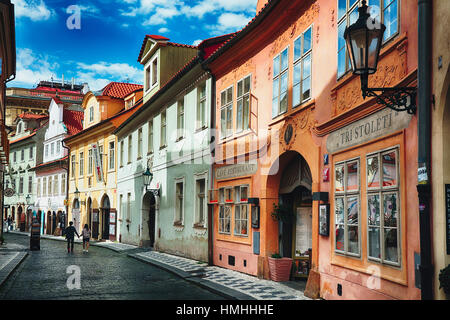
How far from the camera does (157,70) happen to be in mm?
25625

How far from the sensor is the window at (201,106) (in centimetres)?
1888

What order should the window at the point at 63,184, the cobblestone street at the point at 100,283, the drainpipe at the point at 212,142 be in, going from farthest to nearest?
the window at the point at 63,184
the drainpipe at the point at 212,142
the cobblestone street at the point at 100,283

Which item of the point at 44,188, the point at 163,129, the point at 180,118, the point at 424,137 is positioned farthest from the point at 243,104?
the point at 44,188

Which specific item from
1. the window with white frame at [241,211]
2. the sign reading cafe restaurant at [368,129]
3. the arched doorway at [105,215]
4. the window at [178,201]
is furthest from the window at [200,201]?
the arched doorway at [105,215]

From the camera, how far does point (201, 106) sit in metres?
19.2

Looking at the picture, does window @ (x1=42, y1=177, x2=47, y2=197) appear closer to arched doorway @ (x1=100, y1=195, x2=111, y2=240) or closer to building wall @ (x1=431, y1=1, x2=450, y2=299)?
arched doorway @ (x1=100, y1=195, x2=111, y2=240)

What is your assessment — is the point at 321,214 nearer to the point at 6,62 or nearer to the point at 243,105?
the point at 243,105

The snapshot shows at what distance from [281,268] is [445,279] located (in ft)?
23.1

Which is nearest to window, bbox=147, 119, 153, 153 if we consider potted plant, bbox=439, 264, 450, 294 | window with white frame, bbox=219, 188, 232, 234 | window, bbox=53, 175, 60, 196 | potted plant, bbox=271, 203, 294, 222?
window with white frame, bbox=219, 188, 232, 234

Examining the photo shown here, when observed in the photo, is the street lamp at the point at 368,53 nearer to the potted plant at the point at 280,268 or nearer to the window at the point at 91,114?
the potted plant at the point at 280,268

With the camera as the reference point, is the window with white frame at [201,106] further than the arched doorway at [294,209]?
Yes

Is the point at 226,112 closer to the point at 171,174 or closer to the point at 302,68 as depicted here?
the point at 302,68

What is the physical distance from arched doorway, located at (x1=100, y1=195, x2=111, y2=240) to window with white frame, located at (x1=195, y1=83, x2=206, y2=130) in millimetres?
17161
